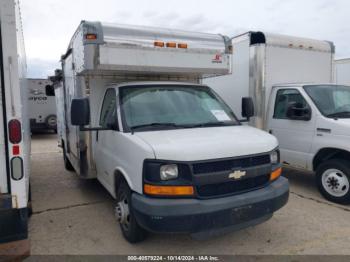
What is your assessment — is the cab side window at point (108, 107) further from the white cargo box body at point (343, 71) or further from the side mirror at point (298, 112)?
the white cargo box body at point (343, 71)

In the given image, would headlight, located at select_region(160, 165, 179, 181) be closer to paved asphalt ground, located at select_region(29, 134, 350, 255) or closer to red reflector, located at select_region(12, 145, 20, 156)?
paved asphalt ground, located at select_region(29, 134, 350, 255)

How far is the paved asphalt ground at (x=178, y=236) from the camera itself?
3.97 meters

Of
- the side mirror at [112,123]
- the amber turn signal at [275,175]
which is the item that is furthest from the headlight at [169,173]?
the amber turn signal at [275,175]

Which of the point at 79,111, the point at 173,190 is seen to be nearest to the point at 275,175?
the point at 173,190

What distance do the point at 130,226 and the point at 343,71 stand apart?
11.8 metres

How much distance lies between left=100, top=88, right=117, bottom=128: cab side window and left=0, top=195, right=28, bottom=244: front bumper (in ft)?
6.16

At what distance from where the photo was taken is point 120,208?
4.18m

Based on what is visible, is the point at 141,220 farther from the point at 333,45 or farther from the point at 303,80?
the point at 333,45

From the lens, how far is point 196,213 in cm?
333

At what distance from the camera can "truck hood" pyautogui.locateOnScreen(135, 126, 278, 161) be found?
3.41m

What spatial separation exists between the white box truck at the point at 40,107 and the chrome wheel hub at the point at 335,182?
14072 millimetres

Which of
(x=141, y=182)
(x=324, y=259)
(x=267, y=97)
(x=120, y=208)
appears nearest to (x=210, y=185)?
(x=141, y=182)

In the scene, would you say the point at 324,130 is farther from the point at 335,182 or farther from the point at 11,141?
the point at 11,141

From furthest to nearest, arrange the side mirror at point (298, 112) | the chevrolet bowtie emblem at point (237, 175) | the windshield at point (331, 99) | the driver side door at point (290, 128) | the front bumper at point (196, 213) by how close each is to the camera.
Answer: the driver side door at point (290, 128) < the side mirror at point (298, 112) < the windshield at point (331, 99) < the chevrolet bowtie emblem at point (237, 175) < the front bumper at point (196, 213)
